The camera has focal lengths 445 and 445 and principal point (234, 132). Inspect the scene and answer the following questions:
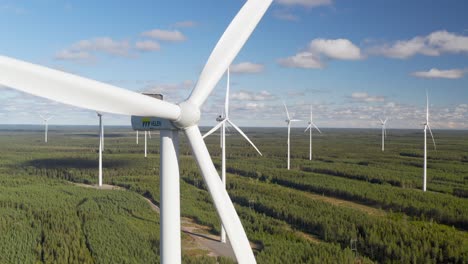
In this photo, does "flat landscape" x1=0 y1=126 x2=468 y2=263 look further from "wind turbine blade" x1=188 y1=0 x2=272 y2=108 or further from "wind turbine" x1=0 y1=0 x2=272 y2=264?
"wind turbine blade" x1=188 y1=0 x2=272 y2=108

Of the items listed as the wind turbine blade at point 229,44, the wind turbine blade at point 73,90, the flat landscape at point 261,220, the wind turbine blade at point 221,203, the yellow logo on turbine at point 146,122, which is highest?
the wind turbine blade at point 229,44

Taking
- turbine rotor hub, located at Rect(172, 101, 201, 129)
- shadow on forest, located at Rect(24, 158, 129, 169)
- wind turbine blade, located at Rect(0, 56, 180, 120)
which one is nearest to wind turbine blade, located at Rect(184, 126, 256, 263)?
turbine rotor hub, located at Rect(172, 101, 201, 129)

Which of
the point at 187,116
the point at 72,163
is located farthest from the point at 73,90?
the point at 72,163

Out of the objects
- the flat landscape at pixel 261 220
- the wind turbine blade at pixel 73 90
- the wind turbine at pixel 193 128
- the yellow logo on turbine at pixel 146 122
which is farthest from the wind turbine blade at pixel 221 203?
the flat landscape at pixel 261 220

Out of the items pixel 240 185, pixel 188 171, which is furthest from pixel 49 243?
pixel 188 171

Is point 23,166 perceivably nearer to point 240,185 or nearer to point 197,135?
point 240,185

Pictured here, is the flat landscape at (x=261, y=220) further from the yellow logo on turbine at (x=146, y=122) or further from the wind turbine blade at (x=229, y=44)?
the wind turbine blade at (x=229, y=44)

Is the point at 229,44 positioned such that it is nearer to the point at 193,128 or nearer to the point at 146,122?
the point at 193,128
